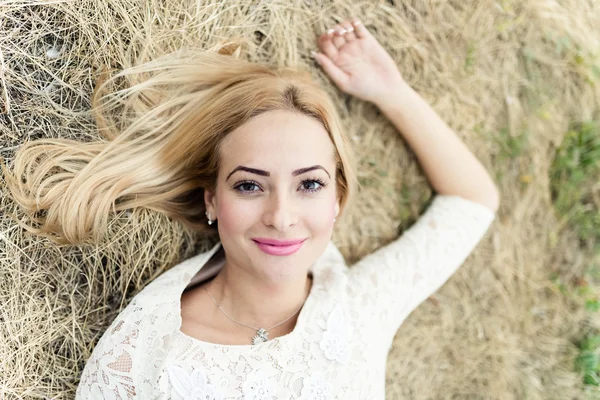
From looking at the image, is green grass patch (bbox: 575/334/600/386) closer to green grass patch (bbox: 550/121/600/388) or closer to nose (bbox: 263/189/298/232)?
green grass patch (bbox: 550/121/600/388)

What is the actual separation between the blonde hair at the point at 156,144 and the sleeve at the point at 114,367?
53cm

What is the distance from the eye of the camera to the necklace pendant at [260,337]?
2582 millimetres

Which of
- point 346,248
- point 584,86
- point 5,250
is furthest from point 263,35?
point 584,86

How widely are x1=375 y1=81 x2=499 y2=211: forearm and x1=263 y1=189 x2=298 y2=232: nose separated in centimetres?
115

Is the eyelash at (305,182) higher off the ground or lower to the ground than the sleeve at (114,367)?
higher

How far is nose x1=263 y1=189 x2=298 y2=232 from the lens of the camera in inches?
87.0

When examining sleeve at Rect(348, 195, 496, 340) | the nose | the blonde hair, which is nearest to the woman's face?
the nose

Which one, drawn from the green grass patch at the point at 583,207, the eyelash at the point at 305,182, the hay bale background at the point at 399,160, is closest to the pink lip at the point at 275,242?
the eyelash at the point at 305,182

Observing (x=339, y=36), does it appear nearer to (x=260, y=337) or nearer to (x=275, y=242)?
(x=275, y=242)

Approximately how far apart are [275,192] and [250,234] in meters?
0.22

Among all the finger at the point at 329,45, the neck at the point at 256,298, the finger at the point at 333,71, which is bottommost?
the neck at the point at 256,298

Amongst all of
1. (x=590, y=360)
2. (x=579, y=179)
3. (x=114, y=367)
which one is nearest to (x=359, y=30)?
(x=579, y=179)

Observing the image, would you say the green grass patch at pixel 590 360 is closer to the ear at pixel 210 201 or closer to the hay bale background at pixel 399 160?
the hay bale background at pixel 399 160

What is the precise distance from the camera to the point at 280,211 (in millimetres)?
2215
